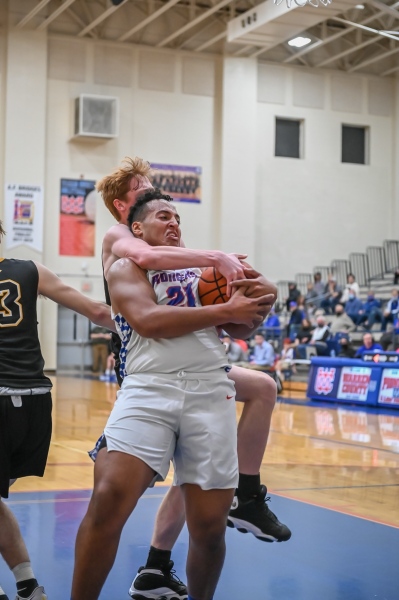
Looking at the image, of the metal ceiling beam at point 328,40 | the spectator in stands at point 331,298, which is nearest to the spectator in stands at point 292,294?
the spectator in stands at point 331,298

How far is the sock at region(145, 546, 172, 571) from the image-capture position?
418cm

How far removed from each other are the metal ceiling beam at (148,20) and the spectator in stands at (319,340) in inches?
351

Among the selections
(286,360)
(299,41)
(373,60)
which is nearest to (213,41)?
(299,41)

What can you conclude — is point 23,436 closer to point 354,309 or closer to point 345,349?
point 345,349

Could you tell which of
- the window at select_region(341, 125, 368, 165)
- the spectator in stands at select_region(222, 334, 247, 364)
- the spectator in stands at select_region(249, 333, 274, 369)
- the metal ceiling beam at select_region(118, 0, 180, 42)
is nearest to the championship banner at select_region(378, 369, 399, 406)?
the spectator in stands at select_region(249, 333, 274, 369)

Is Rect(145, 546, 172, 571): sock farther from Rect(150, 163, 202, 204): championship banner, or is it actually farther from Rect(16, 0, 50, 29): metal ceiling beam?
Rect(150, 163, 202, 204): championship banner

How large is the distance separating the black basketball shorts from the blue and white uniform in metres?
0.53

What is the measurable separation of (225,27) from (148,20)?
8.56 feet

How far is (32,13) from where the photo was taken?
Answer: 23.0 m

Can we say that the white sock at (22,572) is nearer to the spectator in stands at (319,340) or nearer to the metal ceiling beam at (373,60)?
the spectator in stands at (319,340)

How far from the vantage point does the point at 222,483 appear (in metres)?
3.39

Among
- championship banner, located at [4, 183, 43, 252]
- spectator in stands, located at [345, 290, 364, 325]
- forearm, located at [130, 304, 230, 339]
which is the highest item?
championship banner, located at [4, 183, 43, 252]

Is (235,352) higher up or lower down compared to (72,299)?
lower down

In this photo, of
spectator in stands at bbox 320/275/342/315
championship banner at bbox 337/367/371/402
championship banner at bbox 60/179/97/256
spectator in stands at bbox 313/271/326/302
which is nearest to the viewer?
championship banner at bbox 337/367/371/402
